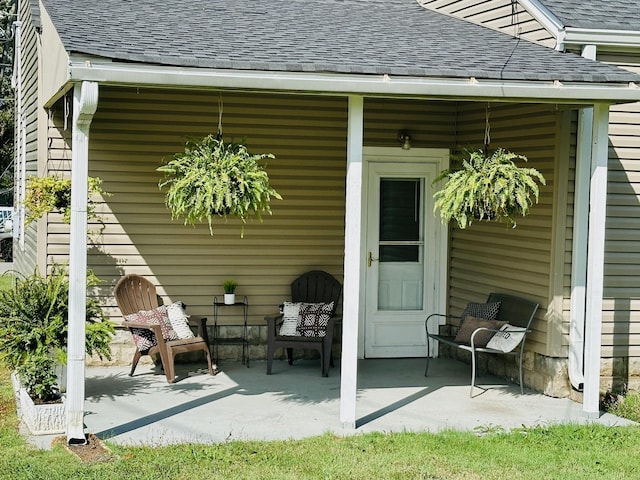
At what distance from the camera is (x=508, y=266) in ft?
28.7

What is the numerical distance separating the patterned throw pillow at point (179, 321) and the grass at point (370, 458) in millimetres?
2129

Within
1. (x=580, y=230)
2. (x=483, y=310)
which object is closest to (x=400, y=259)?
(x=483, y=310)

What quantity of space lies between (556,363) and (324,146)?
3157mm

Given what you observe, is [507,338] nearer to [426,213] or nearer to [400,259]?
[400,259]

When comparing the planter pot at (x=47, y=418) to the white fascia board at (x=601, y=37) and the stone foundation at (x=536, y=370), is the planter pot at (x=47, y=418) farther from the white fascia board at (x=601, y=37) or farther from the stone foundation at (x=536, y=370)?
the white fascia board at (x=601, y=37)

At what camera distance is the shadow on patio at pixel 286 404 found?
6.93 m

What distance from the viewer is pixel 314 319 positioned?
9.18 m

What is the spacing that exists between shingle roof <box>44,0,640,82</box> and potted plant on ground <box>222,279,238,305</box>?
101 inches

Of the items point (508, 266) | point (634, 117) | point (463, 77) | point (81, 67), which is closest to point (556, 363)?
point (508, 266)

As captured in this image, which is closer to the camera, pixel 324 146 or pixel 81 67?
pixel 81 67

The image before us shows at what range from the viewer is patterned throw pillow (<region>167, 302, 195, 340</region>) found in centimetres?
873

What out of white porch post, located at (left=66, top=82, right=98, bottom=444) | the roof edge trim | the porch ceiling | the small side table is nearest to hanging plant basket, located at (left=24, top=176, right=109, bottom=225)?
the porch ceiling

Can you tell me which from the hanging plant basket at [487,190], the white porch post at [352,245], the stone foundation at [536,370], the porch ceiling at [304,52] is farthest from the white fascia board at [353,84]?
the stone foundation at [536,370]

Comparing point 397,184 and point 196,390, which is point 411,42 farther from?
point 196,390
